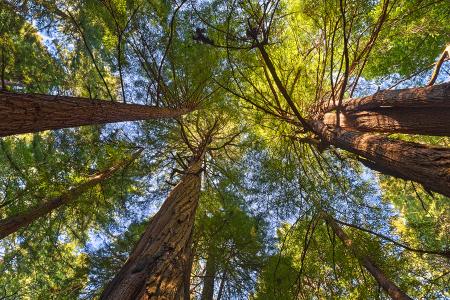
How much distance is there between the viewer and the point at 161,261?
9.46ft

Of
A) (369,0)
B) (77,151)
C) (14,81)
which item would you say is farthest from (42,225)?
(369,0)

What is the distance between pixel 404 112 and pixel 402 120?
0.14m

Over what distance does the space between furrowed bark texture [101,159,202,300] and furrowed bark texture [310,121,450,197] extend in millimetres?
2206

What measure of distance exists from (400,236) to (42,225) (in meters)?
6.44

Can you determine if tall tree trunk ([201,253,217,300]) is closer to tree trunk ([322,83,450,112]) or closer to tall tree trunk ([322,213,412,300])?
tall tree trunk ([322,213,412,300])

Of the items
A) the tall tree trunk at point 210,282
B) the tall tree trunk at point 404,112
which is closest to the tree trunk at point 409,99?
the tall tree trunk at point 404,112

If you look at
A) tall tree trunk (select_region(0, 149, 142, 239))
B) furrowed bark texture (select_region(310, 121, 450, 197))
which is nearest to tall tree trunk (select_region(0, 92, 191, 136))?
tall tree trunk (select_region(0, 149, 142, 239))

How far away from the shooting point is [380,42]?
5.78 meters

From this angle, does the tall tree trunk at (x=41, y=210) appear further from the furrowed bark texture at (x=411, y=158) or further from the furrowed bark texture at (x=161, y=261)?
the furrowed bark texture at (x=411, y=158)

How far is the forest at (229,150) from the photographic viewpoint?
345 centimetres

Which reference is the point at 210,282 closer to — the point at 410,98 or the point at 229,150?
the point at 229,150

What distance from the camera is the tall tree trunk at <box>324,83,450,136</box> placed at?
13.8ft

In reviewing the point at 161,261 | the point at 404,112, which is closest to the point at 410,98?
the point at 404,112

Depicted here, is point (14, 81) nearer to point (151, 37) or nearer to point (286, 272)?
point (151, 37)
